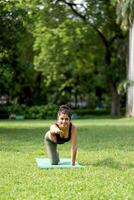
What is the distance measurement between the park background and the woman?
18.7 inches

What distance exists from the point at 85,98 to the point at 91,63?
15.0m

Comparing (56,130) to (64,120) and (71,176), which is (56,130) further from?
(71,176)

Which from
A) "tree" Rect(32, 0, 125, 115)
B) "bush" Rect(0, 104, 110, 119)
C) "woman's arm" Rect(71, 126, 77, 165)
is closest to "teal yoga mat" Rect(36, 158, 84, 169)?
"woman's arm" Rect(71, 126, 77, 165)

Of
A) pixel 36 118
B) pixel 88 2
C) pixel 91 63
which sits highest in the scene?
pixel 88 2

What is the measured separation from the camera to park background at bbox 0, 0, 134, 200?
9.05 m

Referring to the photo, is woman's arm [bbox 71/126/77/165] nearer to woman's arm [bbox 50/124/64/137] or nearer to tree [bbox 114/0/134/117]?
woman's arm [bbox 50/124/64/137]

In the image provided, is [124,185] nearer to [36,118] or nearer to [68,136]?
[68,136]

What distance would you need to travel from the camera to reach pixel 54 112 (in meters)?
39.9

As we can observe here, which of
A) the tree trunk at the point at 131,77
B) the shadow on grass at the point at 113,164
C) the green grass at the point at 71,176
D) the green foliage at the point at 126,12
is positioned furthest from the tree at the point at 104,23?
the shadow on grass at the point at 113,164

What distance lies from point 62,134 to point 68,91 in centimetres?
4774

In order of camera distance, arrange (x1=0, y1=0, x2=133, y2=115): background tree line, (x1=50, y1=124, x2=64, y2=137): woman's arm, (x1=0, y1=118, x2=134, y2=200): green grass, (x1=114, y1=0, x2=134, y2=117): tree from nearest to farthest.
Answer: (x1=0, y1=118, x2=134, y2=200): green grass, (x1=50, y1=124, x2=64, y2=137): woman's arm, (x1=114, y1=0, x2=134, y2=117): tree, (x1=0, y1=0, x2=133, y2=115): background tree line

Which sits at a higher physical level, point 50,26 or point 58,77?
point 50,26

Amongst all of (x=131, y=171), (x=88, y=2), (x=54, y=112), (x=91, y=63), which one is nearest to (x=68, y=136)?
(x=131, y=171)

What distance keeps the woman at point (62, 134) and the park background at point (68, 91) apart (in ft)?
1.56
